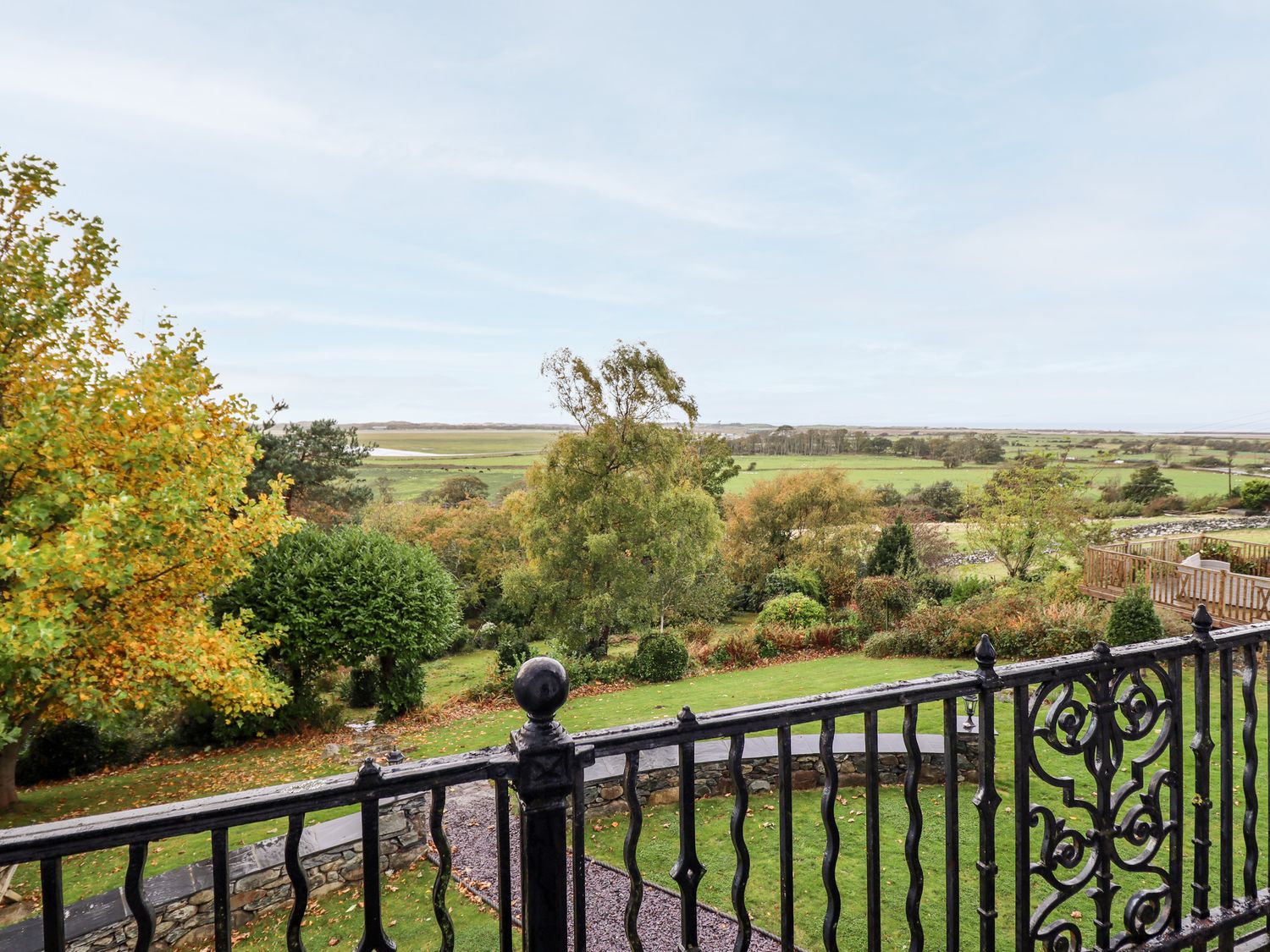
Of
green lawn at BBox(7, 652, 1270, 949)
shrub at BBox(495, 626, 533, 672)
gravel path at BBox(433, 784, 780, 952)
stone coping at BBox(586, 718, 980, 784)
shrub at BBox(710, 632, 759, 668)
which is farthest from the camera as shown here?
shrub at BBox(710, 632, 759, 668)

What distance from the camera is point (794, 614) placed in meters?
17.0

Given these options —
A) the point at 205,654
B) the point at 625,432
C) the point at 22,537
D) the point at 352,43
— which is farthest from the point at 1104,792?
the point at 625,432

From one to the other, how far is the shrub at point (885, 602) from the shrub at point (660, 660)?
549 cm

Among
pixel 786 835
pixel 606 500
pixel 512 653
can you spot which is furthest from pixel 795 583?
pixel 786 835

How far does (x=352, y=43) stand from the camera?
7.79m

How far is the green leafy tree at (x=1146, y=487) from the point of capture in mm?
26516

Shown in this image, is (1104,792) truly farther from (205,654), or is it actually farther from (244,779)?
(244,779)

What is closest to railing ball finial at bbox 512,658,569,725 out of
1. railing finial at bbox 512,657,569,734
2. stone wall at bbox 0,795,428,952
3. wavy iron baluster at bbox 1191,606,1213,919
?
railing finial at bbox 512,657,569,734

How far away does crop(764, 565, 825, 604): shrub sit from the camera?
1995 cm

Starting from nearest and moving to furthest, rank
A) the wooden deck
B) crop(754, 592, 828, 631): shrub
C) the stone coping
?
the stone coping < the wooden deck < crop(754, 592, 828, 631): shrub

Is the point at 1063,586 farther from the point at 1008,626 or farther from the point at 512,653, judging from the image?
the point at 512,653

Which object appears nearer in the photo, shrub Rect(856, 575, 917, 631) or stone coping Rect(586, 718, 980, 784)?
stone coping Rect(586, 718, 980, 784)

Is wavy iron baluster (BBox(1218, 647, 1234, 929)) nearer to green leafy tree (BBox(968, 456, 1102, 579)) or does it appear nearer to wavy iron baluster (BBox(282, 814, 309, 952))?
wavy iron baluster (BBox(282, 814, 309, 952))

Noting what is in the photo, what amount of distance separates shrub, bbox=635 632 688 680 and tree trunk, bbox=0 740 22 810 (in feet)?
33.2
